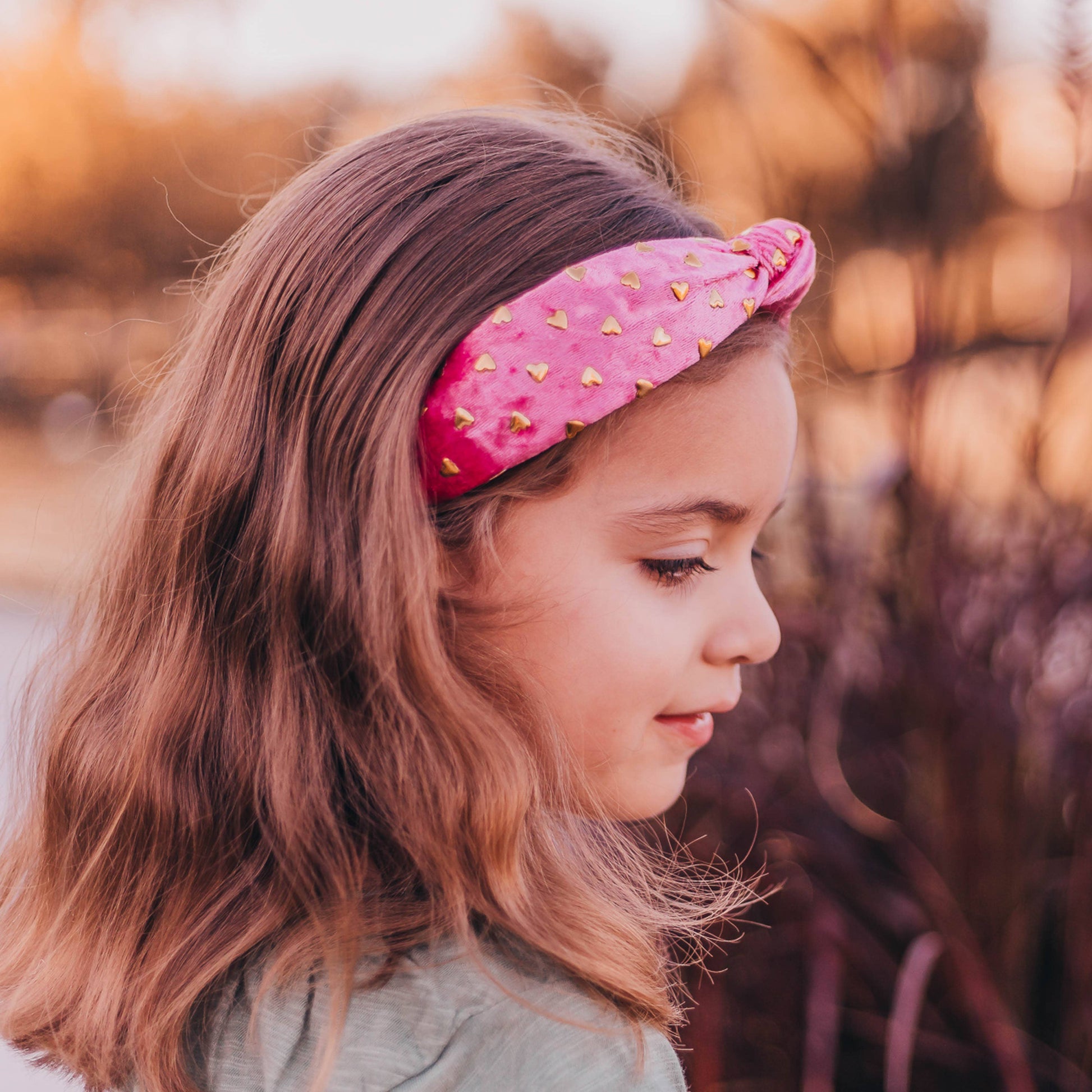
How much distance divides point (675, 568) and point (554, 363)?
0.22 m

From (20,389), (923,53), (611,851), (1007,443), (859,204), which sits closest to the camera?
(611,851)

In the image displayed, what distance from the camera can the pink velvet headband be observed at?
849 millimetres

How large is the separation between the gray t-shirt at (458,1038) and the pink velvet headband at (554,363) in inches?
16.2

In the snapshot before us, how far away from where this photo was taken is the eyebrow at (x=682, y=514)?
0.87m

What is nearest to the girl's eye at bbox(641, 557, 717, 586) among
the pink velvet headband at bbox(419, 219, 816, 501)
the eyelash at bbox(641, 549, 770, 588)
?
the eyelash at bbox(641, 549, 770, 588)

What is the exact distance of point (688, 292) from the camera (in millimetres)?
915

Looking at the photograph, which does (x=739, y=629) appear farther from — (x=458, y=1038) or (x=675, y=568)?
(x=458, y=1038)

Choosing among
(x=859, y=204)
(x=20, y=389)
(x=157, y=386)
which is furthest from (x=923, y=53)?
(x=20, y=389)

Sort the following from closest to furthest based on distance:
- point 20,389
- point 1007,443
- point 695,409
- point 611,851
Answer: point 695,409
point 611,851
point 1007,443
point 20,389

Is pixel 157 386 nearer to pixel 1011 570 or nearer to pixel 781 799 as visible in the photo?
pixel 781 799

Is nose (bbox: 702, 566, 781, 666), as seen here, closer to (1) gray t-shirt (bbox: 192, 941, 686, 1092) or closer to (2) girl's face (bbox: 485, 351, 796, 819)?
(2) girl's face (bbox: 485, 351, 796, 819)

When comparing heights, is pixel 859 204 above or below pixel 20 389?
above

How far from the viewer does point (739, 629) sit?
0.95 meters

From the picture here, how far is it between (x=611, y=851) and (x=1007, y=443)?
119 cm
